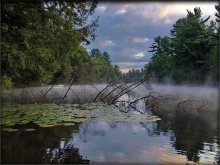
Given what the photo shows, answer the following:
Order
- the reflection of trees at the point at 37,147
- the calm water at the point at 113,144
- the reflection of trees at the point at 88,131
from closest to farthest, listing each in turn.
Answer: the reflection of trees at the point at 37,147
the calm water at the point at 113,144
the reflection of trees at the point at 88,131

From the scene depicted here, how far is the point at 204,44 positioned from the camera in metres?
41.1

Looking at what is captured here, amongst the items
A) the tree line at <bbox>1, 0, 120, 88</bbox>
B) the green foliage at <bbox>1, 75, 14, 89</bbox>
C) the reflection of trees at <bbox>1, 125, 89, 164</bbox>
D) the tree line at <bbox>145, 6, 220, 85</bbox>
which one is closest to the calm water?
the reflection of trees at <bbox>1, 125, 89, 164</bbox>

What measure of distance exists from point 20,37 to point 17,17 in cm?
76

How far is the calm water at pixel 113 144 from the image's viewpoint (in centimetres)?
669

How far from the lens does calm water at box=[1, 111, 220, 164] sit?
6691 millimetres

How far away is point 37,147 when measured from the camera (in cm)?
723

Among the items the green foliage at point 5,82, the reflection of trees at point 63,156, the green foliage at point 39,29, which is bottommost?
the reflection of trees at point 63,156

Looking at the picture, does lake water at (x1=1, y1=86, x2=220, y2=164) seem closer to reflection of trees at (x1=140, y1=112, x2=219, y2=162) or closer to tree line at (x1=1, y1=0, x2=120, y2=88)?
reflection of trees at (x1=140, y1=112, x2=219, y2=162)

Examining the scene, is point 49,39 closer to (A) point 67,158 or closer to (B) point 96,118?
(B) point 96,118

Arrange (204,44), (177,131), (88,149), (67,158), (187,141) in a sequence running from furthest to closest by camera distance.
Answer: (204,44) < (177,131) < (187,141) < (88,149) < (67,158)

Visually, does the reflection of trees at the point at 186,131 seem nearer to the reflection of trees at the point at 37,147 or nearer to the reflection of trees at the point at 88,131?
the reflection of trees at the point at 88,131

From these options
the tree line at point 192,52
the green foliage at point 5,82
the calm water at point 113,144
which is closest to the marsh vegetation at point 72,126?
the calm water at point 113,144

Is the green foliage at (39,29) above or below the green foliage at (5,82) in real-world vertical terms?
above

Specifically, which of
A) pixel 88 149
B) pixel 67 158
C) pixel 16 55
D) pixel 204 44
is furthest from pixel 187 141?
pixel 204 44
